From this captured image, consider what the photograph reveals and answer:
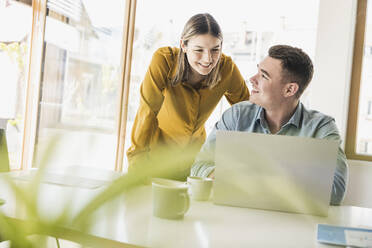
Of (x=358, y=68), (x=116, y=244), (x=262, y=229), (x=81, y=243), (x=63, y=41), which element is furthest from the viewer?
(x=63, y=41)

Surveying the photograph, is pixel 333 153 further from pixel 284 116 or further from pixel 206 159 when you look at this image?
pixel 284 116

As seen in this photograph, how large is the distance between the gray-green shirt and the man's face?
0.07 m

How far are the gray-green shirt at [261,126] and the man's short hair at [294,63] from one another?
6.6 inches

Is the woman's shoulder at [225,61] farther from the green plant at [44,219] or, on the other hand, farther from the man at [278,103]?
the green plant at [44,219]

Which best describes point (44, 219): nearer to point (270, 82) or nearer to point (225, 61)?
point (270, 82)

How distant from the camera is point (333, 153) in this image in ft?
3.02

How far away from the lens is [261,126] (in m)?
1.65

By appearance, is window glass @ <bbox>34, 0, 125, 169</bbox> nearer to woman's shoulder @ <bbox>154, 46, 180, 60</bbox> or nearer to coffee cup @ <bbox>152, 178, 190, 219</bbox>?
woman's shoulder @ <bbox>154, 46, 180, 60</bbox>

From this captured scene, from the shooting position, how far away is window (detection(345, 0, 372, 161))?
9.34 feet

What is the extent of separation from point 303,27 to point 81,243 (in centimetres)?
331

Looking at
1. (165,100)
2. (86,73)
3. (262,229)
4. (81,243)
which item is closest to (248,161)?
(262,229)

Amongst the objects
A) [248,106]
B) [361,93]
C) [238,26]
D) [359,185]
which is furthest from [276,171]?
[238,26]

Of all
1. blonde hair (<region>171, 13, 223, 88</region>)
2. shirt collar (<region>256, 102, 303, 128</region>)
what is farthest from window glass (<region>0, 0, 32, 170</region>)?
shirt collar (<region>256, 102, 303, 128</region>)

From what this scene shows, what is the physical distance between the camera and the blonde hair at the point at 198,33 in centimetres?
197
